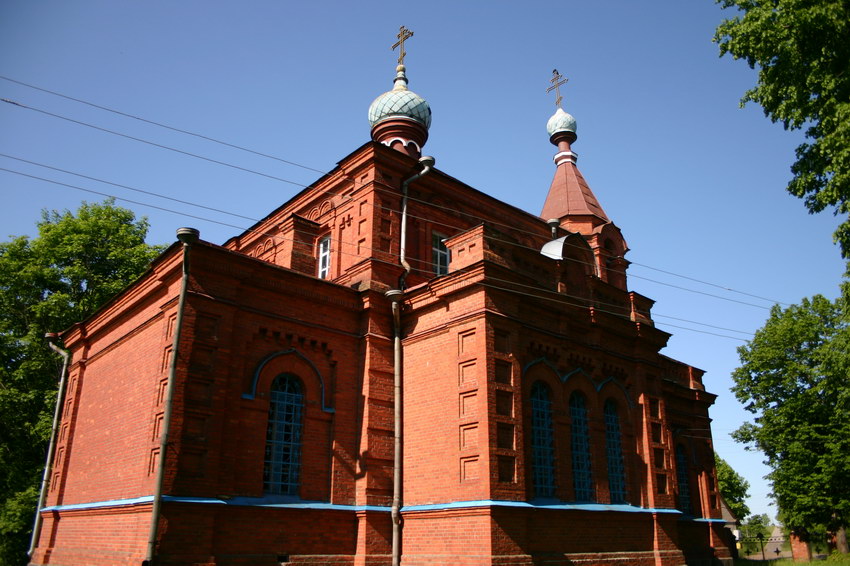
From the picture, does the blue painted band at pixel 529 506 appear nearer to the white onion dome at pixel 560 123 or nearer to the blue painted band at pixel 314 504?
the blue painted band at pixel 314 504

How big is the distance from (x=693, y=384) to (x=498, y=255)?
1162 cm

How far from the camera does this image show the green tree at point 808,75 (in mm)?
10672

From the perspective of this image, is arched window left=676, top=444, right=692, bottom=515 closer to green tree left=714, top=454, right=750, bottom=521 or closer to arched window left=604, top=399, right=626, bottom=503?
arched window left=604, top=399, right=626, bottom=503

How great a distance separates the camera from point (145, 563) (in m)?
9.13

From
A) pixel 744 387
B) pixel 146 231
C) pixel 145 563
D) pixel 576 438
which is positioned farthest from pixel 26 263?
pixel 744 387

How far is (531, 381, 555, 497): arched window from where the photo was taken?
1324 centimetres

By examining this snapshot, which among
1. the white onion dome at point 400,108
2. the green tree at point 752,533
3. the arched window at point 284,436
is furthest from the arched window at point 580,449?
the green tree at point 752,533

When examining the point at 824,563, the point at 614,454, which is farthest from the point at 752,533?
the point at 614,454

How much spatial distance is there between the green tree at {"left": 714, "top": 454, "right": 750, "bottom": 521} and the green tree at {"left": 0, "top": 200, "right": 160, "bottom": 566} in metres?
45.1

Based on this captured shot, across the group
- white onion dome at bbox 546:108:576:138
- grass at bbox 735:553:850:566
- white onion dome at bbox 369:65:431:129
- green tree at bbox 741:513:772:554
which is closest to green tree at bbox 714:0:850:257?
white onion dome at bbox 369:65:431:129

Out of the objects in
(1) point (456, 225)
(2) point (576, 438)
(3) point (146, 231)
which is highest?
(3) point (146, 231)

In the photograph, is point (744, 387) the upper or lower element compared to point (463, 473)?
upper

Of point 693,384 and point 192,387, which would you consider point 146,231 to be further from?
point 693,384

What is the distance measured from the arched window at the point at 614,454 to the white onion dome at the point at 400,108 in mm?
10144
